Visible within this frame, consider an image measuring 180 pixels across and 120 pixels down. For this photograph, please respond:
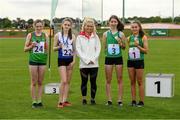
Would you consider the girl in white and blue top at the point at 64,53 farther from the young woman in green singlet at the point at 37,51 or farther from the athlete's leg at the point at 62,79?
the young woman in green singlet at the point at 37,51

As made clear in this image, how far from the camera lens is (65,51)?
32.0 ft

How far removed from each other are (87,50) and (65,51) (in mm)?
494

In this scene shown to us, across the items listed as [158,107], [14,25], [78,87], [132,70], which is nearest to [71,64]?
[132,70]

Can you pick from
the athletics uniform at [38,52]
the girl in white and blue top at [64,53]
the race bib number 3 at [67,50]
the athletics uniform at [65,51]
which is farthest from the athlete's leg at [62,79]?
the athletics uniform at [38,52]

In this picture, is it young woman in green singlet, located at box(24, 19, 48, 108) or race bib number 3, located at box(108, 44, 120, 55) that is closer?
young woman in green singlet, located at box(24, 19, 48, 108)

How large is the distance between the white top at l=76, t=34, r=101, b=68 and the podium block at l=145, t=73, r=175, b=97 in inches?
67.3

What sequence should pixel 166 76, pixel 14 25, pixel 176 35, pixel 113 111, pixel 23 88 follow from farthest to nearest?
pixel 14 25 → pixel 176 35 → pixel 23 88 → pixel 166 76 → pixel 113 111

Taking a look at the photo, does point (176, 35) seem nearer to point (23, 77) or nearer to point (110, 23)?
point (23, 77)

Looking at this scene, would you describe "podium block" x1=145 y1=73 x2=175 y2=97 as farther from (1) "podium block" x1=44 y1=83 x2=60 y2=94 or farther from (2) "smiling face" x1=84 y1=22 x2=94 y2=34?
(1) "podium block" x1=44 y1=83 x2=60 y2=94

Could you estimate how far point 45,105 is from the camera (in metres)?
10.0

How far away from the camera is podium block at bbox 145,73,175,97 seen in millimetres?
10836

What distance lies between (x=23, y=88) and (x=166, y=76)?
4.17 metres

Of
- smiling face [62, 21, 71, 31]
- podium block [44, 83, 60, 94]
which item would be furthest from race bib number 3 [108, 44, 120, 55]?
podium block [44, 83, 60, 94]

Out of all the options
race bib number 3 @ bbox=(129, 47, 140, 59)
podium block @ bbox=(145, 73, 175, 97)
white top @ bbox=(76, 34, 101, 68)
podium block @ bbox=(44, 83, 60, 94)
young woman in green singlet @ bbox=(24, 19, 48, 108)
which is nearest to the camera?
young woman in green singlet @ bbox=(24, 19, 48, 108)
